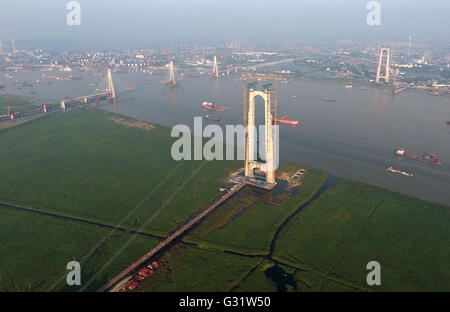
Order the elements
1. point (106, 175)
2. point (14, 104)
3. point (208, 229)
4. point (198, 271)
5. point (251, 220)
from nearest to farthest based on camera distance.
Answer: point (198, 271), point (208, 229), point (251, 220), point (106, 175), point (14, 104)

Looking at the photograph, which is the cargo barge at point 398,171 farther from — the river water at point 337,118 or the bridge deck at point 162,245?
the bridge deck at point 162,245

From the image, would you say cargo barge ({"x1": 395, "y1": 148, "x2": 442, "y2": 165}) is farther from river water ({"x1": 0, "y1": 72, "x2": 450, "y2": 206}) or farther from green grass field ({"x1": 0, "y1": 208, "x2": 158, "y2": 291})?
green grass field ({"x1": 0, "y1": 208, "x2": 158, "y2": 291})

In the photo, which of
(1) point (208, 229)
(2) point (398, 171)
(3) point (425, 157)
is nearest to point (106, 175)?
(1) point (208, 229)

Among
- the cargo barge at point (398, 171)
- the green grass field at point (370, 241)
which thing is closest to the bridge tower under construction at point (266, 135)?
the green grass field at point (370, 241)

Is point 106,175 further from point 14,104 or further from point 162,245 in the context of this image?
point 14,104

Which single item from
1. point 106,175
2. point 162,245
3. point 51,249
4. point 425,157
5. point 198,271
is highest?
point 425,157

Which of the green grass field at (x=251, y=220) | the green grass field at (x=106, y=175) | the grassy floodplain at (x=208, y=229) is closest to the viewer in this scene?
the grassy floodplain at (x=208, y=229)

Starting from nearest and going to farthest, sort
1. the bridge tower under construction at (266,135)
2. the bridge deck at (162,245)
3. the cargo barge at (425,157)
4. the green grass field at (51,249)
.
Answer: the bridge deck at (162,245) → the green grass field at (51,249) → the bridge tower under construction at (266,135) → the cargo barge at (425,157)

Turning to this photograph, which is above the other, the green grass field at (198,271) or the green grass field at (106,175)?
the green grass field at (106,175)

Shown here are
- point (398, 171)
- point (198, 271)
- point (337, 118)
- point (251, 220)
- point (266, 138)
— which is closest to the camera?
point (198, 271)
